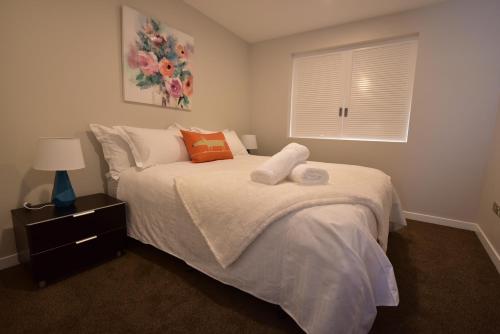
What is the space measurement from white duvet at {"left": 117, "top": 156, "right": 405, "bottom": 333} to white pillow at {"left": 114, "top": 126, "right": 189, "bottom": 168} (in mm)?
816

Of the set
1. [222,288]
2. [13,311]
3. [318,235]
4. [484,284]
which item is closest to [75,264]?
[13,311]

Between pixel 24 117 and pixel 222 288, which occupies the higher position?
pixel 24 117

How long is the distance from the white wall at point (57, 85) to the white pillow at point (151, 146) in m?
0.29

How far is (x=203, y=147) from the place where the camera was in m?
2.25

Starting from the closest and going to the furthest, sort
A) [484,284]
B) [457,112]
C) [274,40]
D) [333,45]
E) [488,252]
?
1. [484,284]
2. [488,252]
3. [457,112]
4. [333,45]
5. [274,40]

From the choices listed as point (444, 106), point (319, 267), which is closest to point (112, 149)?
point (319, 267)

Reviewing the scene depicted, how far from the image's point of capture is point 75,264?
5.02ft

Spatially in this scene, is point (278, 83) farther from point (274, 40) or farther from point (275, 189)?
point (275, 189)

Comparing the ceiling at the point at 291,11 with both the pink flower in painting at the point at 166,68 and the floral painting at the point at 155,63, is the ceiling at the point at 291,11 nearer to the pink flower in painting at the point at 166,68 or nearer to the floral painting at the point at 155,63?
the floral painting at the point at 155,63

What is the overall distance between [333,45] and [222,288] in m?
3.08

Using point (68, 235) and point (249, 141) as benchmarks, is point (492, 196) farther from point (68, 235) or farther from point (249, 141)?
point (68, 235)

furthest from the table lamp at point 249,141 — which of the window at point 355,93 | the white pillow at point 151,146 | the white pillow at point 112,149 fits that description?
the white pillow at point 112,149

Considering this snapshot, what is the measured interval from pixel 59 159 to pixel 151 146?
659 millimetres

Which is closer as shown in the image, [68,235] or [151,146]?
[68,235]
